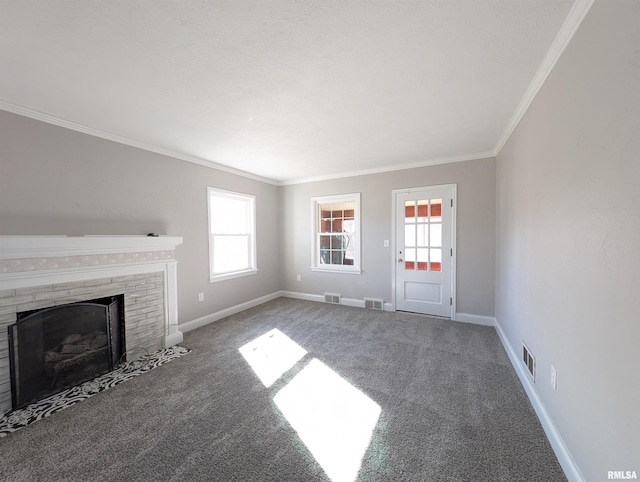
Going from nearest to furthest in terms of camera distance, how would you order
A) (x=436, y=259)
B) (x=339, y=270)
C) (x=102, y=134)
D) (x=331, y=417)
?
(x=331, y=417)
(x=102, y=134)
(x=436, y=259)
(x=339, y=270)

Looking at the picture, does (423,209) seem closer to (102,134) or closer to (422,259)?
(422,259)

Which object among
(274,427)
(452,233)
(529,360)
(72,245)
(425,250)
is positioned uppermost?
(452,233)

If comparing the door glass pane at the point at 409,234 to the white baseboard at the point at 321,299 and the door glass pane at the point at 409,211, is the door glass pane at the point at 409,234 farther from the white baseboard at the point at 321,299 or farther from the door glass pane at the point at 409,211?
the white baseboard at the point at 321,299

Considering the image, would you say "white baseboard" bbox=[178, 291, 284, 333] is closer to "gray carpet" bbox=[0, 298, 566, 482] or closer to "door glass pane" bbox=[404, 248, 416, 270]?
"gray carpet" bbox=[0, 298, 566, 482]

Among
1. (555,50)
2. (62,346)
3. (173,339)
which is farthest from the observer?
(173,339)

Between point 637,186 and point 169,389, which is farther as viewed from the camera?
point 169,389

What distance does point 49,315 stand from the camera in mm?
2244

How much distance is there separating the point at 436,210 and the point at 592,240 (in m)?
2.90

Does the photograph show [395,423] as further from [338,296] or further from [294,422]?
[338,296]

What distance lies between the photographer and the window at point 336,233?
15.5ft

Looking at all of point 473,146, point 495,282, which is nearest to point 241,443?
point 495,282

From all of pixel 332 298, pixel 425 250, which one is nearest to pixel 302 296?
pixel 332 298

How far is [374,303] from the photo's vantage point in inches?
178

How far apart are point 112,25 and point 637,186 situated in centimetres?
260
